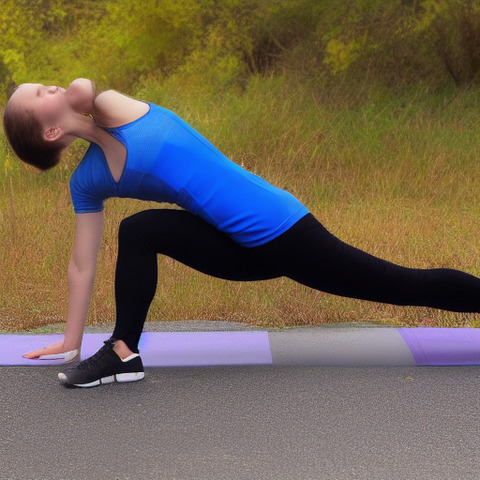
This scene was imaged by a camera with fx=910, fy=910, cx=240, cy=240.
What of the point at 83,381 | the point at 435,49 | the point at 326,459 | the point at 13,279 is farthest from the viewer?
the point at 435,49

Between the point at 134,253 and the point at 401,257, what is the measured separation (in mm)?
2546

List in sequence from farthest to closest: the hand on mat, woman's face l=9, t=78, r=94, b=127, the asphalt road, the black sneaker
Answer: the hand on mat → the black sneaker → woman's face l=9, t=78, r=94, b=127 → the asphalt road

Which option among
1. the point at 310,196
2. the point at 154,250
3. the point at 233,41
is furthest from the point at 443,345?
the point at 233,41

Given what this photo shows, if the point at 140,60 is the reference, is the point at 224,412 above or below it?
below

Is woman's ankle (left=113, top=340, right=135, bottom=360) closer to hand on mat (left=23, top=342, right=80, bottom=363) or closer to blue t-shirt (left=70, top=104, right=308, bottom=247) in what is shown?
hand on mat (left=23, top=342, right=80, bottom=363)

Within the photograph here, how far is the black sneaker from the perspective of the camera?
316 cm

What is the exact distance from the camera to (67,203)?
7.22 m

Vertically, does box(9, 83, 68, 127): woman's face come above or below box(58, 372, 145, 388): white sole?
above

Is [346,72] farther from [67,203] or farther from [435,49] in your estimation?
[67,203]

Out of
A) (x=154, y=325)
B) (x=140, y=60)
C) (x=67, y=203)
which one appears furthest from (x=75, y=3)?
(x=154, y=325)

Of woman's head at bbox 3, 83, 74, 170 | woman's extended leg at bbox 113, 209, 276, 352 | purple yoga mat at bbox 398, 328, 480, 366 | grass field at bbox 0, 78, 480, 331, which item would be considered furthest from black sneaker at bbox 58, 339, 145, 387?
purple yoga mat at bbox 398, 328, 480, 366

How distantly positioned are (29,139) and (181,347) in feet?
3.51

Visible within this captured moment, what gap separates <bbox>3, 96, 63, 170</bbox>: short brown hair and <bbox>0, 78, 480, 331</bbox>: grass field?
3.90 ft

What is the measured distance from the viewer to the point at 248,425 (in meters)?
2.81
